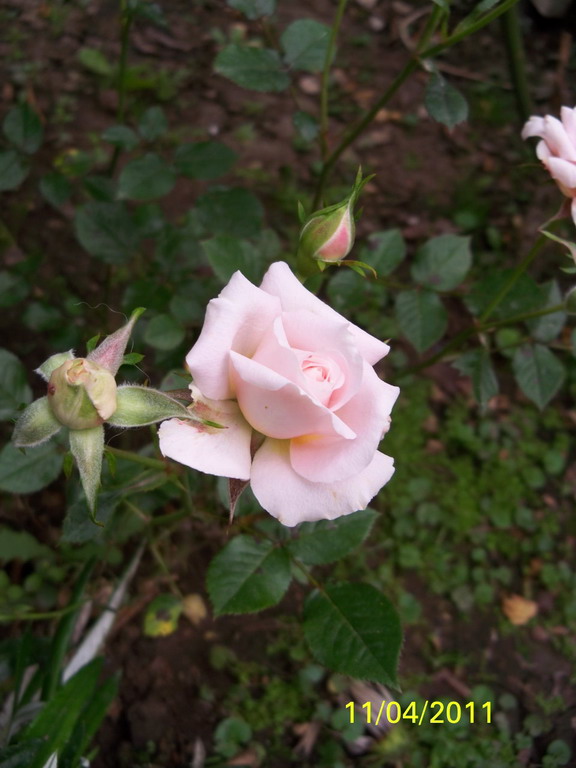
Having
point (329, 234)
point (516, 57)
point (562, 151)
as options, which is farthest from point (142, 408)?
point (516, 57)

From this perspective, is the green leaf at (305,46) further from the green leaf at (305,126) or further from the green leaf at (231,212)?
the green leaf at (231,212)

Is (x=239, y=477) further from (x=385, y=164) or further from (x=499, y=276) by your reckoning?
(x=385, y=164)

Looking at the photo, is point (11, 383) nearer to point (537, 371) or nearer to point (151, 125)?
point (151, 125)

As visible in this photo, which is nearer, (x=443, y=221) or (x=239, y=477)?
(x=239, y=477)

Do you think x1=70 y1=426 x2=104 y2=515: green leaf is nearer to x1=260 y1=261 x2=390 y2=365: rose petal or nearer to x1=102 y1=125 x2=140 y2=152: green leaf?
x1=260 y1=261 x2=390 y2=365: rose petal

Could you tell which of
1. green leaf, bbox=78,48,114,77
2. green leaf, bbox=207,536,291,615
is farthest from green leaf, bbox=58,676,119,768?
green leaf, bbox=78,48,114,77

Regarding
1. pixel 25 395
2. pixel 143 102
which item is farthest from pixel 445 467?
pixel 143 102
